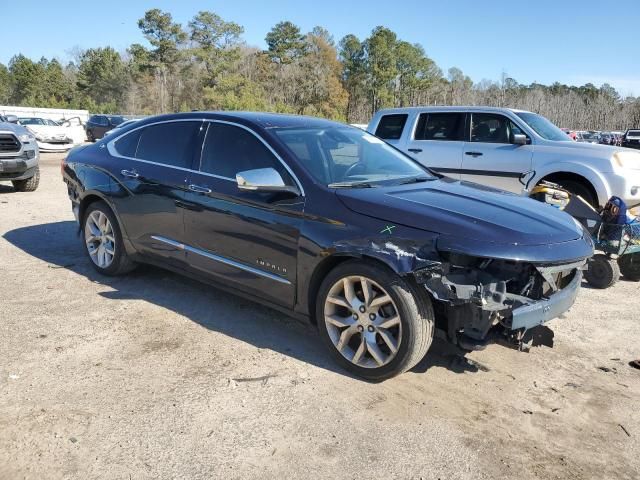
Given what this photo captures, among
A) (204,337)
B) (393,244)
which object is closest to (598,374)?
(393,244)

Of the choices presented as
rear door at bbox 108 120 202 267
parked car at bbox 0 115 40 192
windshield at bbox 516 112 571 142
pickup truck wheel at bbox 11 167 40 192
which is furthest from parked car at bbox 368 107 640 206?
pickup truck wheel at bbox 11 167 40 192

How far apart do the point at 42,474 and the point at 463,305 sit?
236cm

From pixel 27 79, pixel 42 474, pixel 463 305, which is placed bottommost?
pixel 42 474

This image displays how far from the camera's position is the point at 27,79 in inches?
2751

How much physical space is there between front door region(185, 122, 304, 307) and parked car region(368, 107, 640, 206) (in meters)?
4.82

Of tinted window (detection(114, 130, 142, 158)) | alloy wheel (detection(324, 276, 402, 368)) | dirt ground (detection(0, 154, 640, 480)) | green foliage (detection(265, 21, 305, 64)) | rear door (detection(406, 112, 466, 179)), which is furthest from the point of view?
green foliage (detection(265, 21, 305, 64))

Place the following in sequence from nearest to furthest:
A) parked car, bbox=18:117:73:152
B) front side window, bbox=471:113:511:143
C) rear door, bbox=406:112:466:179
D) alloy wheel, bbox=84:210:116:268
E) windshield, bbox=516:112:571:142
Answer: alloy wheel, bbox=84:210:116:268 → windshield, bbox=516:112:571:142 → front side window, bbox=471:113:511:143 → rear door, bbox=406:112:466:179 → parked car, bbox=18:117:73:152

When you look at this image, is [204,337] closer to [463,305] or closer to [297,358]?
[297,358]

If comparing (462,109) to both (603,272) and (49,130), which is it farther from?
(49,130)

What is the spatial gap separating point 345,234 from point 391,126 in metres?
6.60

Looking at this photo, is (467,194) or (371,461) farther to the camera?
(467,194)

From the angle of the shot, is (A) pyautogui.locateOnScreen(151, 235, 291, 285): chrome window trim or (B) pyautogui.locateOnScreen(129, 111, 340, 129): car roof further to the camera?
(B) pyautogui.locateOnScreen(129, 111, 340, 129): car roof

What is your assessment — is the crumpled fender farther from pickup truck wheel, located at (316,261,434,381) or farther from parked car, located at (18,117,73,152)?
parked car, located at (18,117,73,152)

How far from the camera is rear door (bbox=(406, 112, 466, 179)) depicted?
29.2 ft
